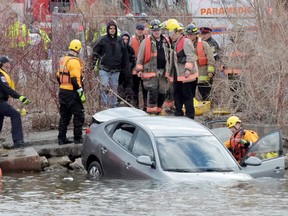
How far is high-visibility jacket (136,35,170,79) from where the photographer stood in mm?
21328

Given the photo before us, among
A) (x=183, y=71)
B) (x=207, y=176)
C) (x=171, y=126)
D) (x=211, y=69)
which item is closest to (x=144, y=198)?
(x=207, y=176)

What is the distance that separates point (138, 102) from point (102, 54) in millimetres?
1492

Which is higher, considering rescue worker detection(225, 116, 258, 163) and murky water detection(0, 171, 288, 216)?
rescue worker detection(225, 116, 258, 163)

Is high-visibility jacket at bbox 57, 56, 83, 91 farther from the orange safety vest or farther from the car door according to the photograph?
the car door

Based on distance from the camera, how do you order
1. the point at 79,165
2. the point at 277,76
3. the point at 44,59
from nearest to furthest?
the point at 79,165, the point at 277,76, the point at 44,59

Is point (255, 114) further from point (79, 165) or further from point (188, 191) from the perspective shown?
point (188, 191)

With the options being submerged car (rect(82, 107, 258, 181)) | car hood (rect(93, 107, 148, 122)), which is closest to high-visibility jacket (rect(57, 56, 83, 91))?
car hood (rect(93, 107, 148, 122))

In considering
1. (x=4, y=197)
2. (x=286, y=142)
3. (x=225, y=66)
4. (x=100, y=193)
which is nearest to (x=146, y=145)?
(x=100, y=193)

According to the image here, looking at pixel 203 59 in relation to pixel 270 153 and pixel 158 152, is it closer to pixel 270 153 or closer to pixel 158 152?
pixel 270 153

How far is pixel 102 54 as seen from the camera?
71.2ft

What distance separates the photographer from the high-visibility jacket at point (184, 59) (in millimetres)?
20297

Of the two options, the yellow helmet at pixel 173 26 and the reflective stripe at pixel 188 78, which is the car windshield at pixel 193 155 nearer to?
the reflective stripe at pixel 188 78

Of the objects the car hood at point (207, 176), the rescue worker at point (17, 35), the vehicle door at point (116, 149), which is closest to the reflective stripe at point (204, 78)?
the rescue worker at point (17, 35)

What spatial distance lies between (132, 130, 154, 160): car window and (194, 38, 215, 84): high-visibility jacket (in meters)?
6.25
